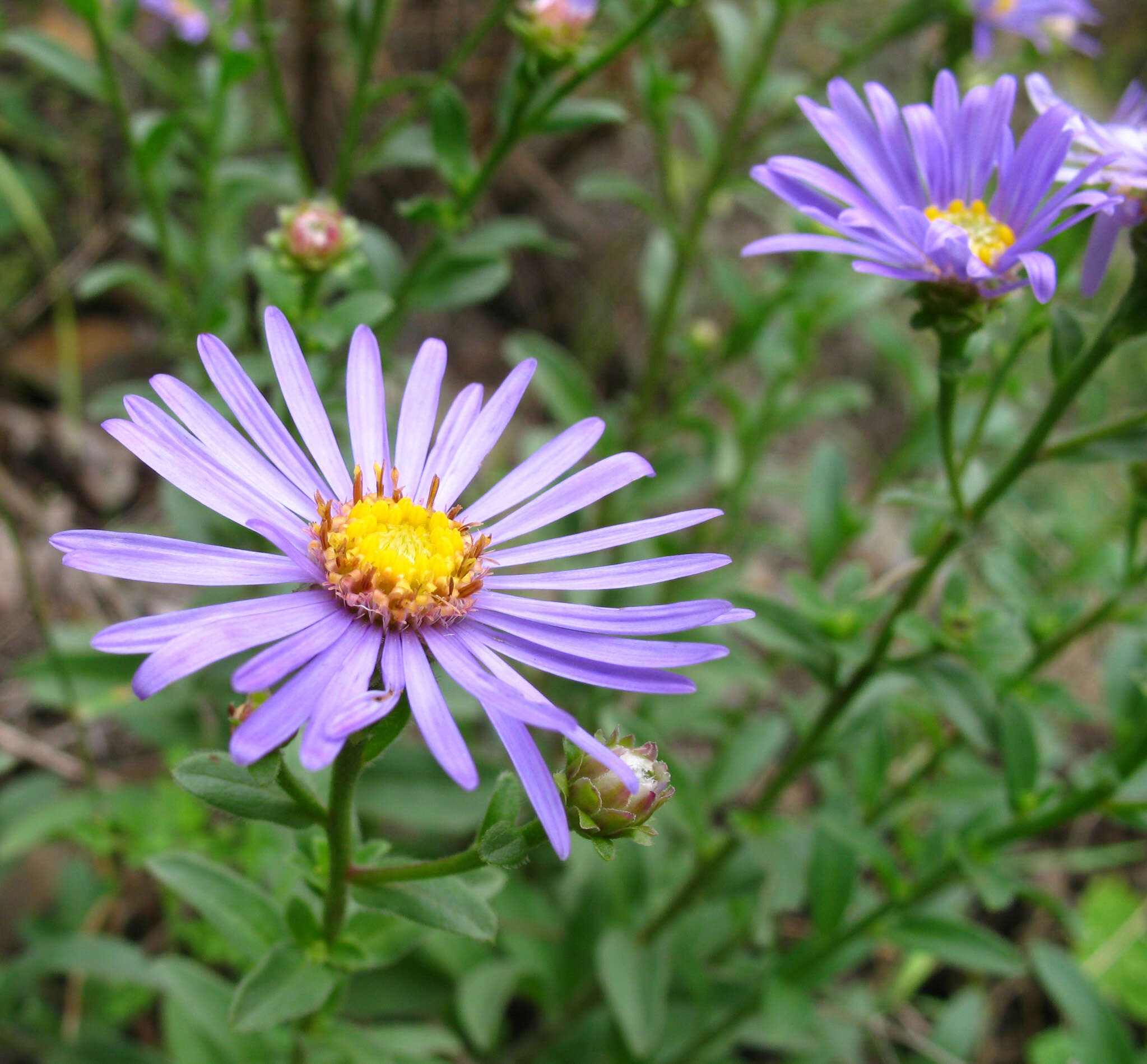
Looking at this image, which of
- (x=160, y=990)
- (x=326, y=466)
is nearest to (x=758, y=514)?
(x=160, y=990)

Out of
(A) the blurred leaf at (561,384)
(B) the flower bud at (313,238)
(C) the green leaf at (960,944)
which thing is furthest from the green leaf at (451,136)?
(C) the green leaf at (960,944)

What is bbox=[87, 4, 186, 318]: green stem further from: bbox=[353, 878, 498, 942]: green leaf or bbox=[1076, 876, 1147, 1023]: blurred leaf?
bbox=[1076, 876, 1147, 1023]: blurred leaf

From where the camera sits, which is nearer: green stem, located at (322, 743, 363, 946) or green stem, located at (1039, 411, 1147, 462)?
green stem, located at (322, 743, 363, 946)

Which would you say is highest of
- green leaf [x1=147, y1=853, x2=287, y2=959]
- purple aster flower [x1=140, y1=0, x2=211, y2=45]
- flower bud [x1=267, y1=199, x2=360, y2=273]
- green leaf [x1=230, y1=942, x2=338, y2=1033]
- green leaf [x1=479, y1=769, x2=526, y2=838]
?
purple aster flower [x1=140, y1=0, x2=211, y2=45]

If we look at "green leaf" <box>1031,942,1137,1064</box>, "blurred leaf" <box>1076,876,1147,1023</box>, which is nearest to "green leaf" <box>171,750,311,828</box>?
"green leaf" <box>1031,942,1137,1064</box>

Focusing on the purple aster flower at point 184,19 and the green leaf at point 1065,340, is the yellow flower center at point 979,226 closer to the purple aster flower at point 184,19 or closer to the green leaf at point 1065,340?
the green leaf at point 1065,340
